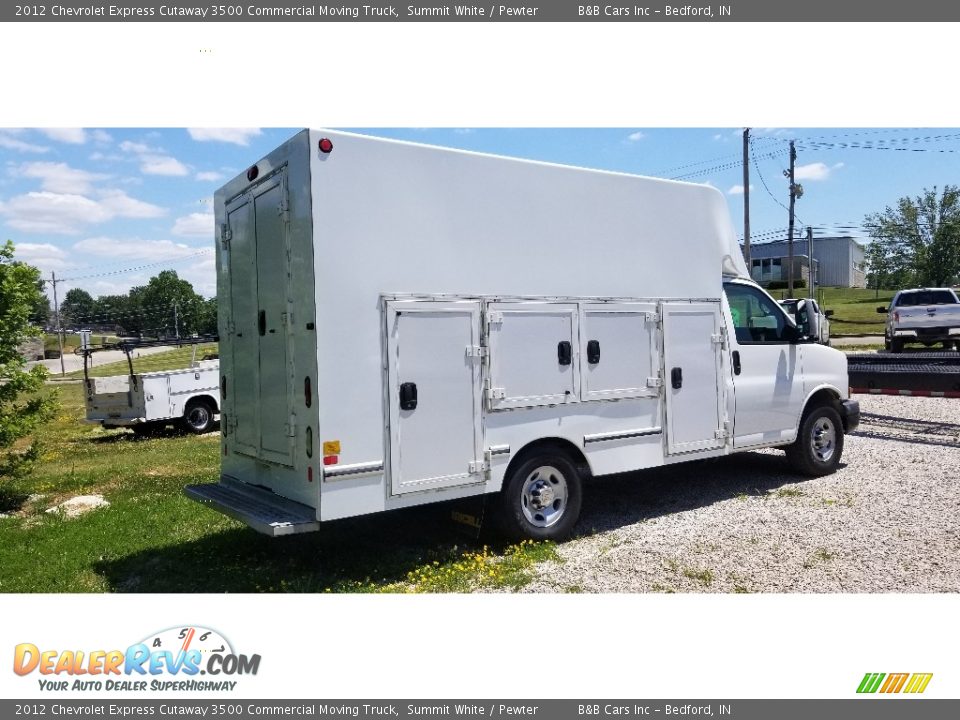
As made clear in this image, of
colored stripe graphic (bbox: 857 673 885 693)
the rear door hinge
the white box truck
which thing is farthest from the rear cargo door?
colored stripe graphic (bbox: 857 673 885 693)

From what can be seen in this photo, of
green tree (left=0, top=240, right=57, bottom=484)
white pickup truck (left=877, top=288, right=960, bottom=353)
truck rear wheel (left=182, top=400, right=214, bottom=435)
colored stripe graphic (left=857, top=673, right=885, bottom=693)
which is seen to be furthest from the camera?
white pickup truck (left=877, top=288, right=960, bottom=353)

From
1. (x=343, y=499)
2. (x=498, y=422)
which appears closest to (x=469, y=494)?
(x=498, y=422)

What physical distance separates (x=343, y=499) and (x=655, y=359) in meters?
3.20

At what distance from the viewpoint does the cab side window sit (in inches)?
295

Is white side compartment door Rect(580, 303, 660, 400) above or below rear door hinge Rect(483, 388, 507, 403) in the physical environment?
above

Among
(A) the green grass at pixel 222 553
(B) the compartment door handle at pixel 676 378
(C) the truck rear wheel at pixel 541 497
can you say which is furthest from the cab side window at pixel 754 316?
(A) the green grass at pixel 222 553

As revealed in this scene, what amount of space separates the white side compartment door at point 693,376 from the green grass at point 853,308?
24.2 meters

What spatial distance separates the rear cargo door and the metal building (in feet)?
176

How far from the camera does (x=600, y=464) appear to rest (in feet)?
20.4

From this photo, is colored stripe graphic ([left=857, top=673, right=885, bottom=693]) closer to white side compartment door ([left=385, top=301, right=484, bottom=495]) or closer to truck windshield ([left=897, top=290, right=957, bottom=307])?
white side compartment door ([left=385, top=301, right=484, bottom=495])

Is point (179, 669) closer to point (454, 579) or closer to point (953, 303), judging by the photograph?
point (454, 579)

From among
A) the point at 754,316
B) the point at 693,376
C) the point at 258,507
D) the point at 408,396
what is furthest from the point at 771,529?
the point at 258,507

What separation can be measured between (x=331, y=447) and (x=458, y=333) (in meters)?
1.28

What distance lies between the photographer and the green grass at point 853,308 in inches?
1419
